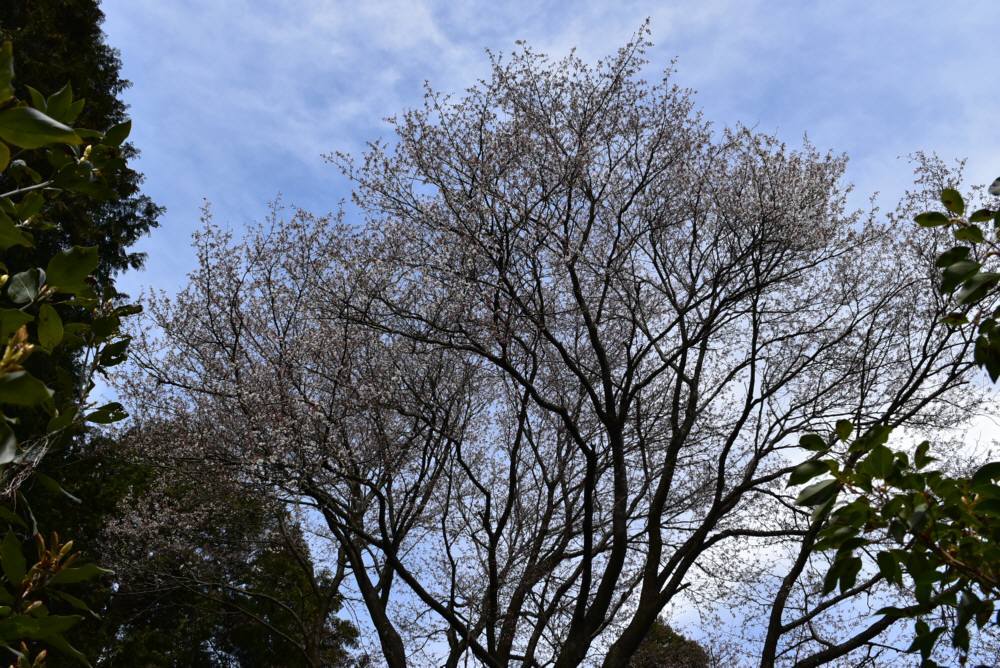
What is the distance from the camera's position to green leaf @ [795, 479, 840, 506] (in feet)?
5.81

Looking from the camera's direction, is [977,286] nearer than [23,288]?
No

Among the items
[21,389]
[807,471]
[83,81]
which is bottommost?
[21,389]

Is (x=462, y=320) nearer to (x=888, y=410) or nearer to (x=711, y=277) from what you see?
(x=711, y=277)

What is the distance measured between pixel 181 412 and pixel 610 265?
18.9 ft

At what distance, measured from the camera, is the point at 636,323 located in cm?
920

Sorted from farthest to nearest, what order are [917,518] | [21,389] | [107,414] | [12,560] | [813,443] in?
1. [107,414]
2. [813,443]
3. [917,518]
4. [12,560]
5. [21,389]

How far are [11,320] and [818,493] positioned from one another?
5.44 ft

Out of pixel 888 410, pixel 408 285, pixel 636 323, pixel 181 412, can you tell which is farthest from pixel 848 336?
pixel 181 412

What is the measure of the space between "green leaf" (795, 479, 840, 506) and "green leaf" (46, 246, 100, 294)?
61.0 inches

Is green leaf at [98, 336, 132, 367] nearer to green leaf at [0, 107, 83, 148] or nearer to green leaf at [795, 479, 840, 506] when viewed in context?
green leaf at [0, 107, 83, 148]

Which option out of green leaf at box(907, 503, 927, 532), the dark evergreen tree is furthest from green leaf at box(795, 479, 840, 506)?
the dark evergreen tree

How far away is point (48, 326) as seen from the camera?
1.38m

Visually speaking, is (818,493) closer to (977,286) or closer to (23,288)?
(977,286)

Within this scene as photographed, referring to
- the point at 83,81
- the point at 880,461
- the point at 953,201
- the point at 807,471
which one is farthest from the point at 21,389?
the point at 83,81
